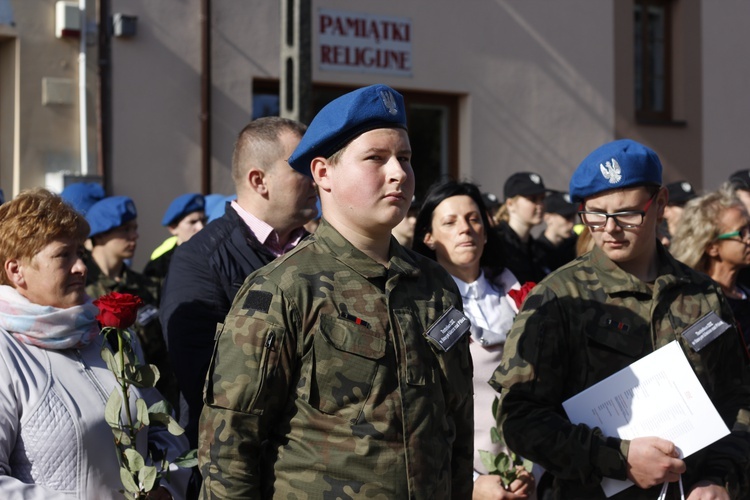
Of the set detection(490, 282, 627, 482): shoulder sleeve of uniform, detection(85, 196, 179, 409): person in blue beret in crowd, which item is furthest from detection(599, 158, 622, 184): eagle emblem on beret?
detection(85, 196, 179, 409): person in blue beret in crowd

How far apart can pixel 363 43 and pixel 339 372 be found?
8.12 m

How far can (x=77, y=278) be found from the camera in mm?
3264

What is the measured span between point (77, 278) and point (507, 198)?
5.16 meters

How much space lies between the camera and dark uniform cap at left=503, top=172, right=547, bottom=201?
25.5 ft

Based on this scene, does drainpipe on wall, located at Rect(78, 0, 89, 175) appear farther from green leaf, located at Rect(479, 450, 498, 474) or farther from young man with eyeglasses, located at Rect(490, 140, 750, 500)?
young man with eyeglasses, located at Rect(490, 140, 750, 500)

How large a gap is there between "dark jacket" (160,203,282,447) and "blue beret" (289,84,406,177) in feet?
3.08

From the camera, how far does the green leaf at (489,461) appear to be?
372 centimetres

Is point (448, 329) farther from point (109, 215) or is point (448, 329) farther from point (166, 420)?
point (109, 215)

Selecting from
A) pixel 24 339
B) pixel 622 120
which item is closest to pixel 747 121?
pixel 622 120

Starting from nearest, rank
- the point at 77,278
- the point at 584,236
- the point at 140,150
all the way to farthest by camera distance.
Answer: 1. the point at 77,278
2. the point at 584,236
3. the point at 140,150

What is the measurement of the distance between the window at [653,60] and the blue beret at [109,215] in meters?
7.99

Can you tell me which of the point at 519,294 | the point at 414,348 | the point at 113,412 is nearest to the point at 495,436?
the point at 519,294

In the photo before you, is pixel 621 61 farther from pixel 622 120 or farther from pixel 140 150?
pixel 140 150

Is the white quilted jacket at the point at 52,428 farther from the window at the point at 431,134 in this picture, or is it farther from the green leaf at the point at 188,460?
the window at the point at 431,134
